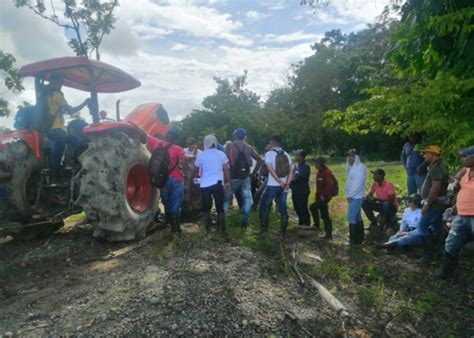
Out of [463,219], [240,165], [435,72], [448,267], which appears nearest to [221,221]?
[240,165]

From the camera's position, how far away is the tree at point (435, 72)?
13.3 ft

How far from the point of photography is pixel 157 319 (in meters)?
3.23

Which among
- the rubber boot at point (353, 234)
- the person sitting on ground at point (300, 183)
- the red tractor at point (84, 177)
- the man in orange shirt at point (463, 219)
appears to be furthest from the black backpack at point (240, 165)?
the man in orange shirt at point (463, 219)

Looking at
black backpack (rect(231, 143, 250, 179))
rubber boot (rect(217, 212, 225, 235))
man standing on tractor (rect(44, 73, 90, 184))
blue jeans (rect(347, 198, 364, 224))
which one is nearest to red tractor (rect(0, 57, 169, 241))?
man standing on tractor (rect(44, 73, 90, 184))

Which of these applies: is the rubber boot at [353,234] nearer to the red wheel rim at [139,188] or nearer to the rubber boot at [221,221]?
the rubber boot at [221,221]

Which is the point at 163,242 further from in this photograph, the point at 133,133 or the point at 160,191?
the point at 133,133

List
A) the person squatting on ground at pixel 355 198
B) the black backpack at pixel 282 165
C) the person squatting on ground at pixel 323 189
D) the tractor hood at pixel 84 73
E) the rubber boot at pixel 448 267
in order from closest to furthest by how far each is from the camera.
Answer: the rubber boot at pixel 448 267, the tractor hood at pixel 84 73, the person squatting on ground at pixel 355 198, the black backpack at pixel 282 165, the person squatting on ground at pixel 323 189

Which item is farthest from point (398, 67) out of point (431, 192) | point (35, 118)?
point (35, 118)

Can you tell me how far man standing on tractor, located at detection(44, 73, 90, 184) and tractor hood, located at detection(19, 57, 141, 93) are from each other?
18 centimetres

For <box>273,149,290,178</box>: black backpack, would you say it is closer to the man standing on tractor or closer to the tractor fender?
the man standing on tractor

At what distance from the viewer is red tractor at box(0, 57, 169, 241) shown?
516cm

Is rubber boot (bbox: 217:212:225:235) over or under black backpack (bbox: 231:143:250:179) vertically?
under

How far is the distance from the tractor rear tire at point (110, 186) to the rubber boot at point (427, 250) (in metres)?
4.01

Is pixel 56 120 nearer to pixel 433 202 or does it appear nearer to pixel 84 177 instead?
pixel 84 177
